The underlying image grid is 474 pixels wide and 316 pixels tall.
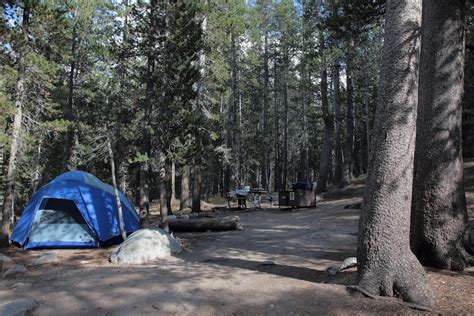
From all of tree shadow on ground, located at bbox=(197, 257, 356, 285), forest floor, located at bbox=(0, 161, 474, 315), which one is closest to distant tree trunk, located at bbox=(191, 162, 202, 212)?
forest floor, located at bbox=(0, 161, 474, 315)

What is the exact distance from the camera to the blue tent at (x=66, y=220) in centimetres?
1105

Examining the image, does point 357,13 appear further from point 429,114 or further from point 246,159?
point 246,159

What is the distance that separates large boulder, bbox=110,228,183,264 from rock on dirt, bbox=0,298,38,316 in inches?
137

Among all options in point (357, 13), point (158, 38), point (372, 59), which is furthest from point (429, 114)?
point (372, 59)

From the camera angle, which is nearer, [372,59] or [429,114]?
[429,114]

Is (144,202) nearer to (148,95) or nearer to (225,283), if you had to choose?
(148,95)

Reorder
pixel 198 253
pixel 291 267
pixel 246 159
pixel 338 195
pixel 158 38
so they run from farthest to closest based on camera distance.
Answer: pixel 246 159
pixel 338 195
pixel 158 38
pixel 198 253
pixel 291 267

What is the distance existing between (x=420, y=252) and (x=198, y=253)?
5270 mm

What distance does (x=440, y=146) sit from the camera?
613 cm

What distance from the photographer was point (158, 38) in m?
12.3

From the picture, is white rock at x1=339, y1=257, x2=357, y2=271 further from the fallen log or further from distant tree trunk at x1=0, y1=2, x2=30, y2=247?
distant tree trunk at x1=0, y1=2, x2=30, y2=247

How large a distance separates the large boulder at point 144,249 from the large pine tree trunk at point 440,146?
545cm

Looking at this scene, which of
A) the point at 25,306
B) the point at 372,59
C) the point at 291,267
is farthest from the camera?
the point at 372,59

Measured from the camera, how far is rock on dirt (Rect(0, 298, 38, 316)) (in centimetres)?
487
